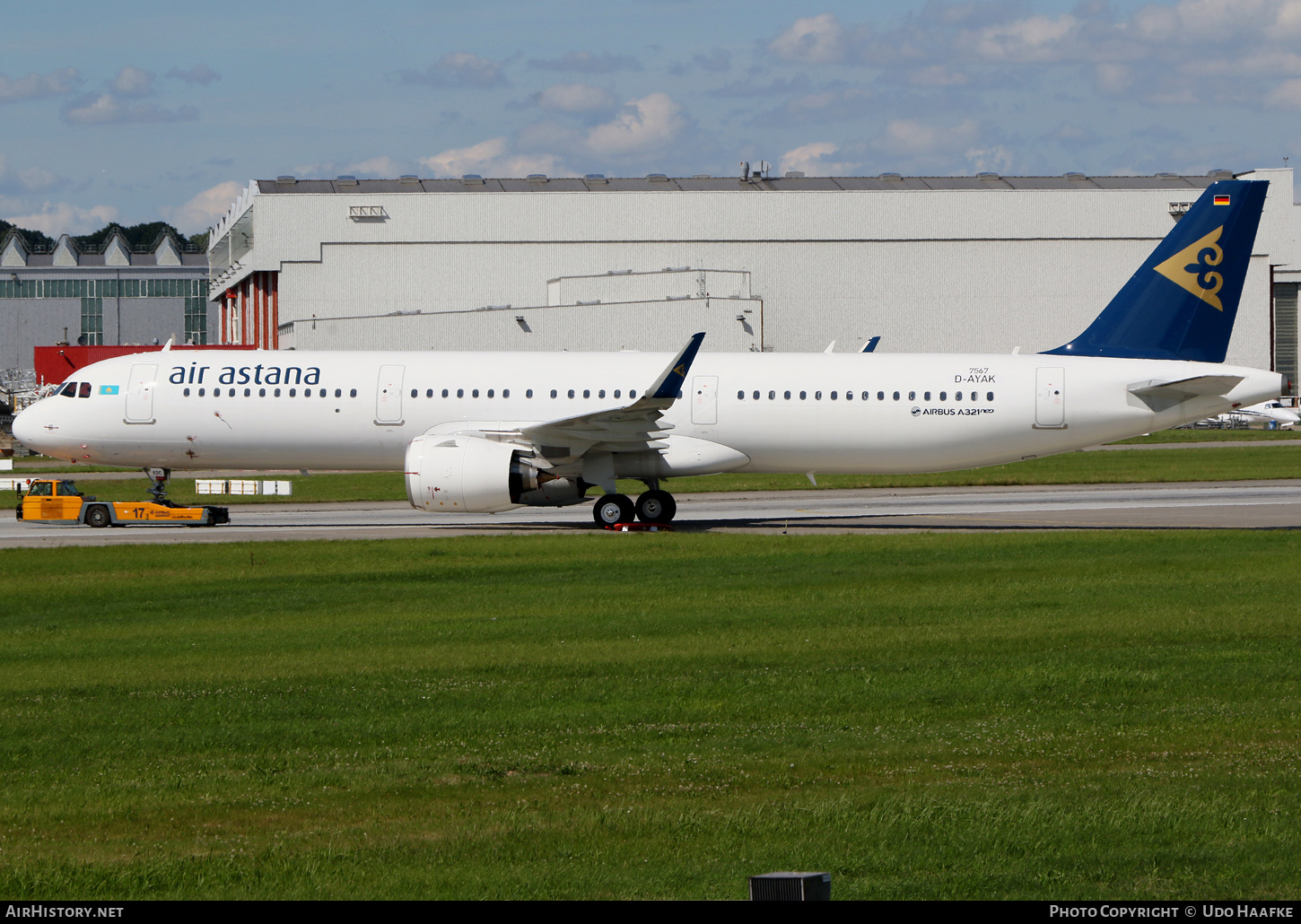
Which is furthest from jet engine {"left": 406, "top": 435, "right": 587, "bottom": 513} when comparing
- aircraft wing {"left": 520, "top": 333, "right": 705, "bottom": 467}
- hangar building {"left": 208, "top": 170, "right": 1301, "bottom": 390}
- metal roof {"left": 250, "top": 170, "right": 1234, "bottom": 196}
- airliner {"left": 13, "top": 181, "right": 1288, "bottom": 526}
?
metal roof {"left": 250, "top": 170, "right": 1234, "bottom": 196}

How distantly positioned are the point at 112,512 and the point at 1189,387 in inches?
984

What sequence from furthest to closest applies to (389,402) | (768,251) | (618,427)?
(768,251)
(389,402)
(618,427)

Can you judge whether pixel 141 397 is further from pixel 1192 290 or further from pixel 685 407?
pixel 1192 290

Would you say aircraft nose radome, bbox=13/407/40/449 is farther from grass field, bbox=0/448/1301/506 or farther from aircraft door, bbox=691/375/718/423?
aircraft door, bbox=691/375/718/423

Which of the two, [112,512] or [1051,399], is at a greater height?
[1051,399]

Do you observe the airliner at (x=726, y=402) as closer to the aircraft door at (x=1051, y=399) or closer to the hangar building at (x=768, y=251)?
the aircraft door at (x=1051, y=399)

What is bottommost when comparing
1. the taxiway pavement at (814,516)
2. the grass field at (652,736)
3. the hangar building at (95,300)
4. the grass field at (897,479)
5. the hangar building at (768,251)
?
the grass field at (652,736)

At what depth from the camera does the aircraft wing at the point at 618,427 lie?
95.8 ft

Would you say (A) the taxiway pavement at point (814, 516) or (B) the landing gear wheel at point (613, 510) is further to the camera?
(B) the landing gear wheel at point (613, 510)

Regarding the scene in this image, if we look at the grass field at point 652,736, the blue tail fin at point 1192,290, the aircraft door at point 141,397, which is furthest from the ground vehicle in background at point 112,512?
the blue tail fin at point 1192,290

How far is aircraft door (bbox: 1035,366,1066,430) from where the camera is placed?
31.7 metres

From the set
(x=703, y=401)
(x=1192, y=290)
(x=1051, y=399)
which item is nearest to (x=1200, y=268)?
(x=1192, y=290)

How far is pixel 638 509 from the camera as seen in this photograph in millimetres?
31453

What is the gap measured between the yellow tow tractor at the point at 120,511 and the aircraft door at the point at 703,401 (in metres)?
11.6
